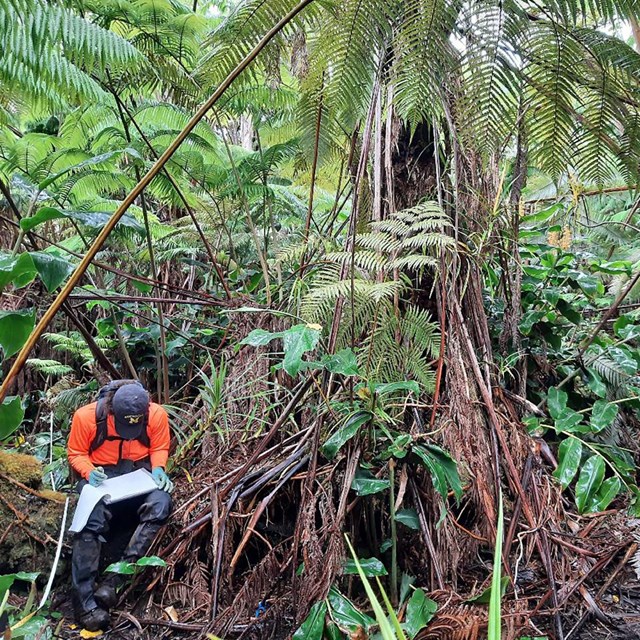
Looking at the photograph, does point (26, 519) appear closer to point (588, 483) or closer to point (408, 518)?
point (408, 518)

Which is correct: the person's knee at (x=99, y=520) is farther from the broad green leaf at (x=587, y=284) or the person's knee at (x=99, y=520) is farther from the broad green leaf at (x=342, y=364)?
the broad green leaf at (x=587, y=284)

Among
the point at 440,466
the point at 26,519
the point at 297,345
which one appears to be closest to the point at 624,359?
the point at 440,466

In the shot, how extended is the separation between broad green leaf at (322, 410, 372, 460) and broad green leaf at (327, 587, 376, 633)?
1.50ft

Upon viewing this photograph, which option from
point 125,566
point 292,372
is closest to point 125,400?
point 125,566

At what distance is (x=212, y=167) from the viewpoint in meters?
3.75

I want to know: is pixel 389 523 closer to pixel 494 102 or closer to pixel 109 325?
pixel 494 102

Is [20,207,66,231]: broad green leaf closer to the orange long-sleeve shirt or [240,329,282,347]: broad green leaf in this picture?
[240,329,282,347]: broad green leaf

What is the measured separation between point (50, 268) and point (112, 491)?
1.75 metres

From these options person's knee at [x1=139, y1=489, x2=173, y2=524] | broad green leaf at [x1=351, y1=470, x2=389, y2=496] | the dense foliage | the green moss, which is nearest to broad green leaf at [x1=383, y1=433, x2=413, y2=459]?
the dense foliage

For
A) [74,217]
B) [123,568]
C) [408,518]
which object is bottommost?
[123,568]

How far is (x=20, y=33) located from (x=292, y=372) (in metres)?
1.67

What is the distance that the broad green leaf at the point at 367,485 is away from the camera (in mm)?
1925

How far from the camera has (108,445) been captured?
2818 millimetres

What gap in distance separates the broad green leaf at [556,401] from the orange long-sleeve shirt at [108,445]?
6.48 ft
